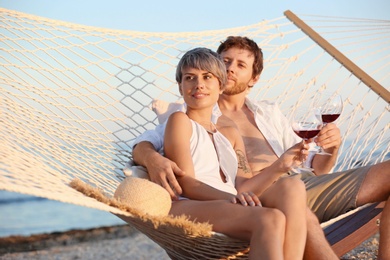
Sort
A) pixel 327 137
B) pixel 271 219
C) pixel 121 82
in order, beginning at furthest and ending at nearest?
1. pixel 121 82
2. pixel 327 137
3. pixel 271 219

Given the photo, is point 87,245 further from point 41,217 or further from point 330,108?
point 330,108

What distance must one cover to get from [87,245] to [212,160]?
5.40m

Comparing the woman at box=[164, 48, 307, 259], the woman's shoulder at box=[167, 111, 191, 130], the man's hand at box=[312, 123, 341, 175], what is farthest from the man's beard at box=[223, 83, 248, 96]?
the woman's shoulder at box=[167, 111, 191, 130]

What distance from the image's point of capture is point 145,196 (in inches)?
78.1

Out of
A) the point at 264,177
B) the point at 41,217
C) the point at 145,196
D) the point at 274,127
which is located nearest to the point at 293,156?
the point at 264,177

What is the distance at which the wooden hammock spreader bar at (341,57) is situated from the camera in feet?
11.0

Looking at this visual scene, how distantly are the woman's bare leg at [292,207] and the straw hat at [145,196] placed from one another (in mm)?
286

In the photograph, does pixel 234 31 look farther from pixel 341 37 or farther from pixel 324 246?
pixel 324 246

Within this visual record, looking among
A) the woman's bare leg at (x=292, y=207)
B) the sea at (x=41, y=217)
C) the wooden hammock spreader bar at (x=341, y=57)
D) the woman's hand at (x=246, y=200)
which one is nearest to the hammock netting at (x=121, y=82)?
the wooden hammock spreader bar at (x=341, y=57)

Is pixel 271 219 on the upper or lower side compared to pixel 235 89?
lower

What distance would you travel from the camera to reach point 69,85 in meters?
2.99

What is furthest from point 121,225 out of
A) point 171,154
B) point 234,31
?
point 171,154

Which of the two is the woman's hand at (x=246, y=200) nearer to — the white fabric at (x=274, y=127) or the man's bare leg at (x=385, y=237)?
the man's bare leg at (x=385, y=237)

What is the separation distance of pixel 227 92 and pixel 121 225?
5.96m
